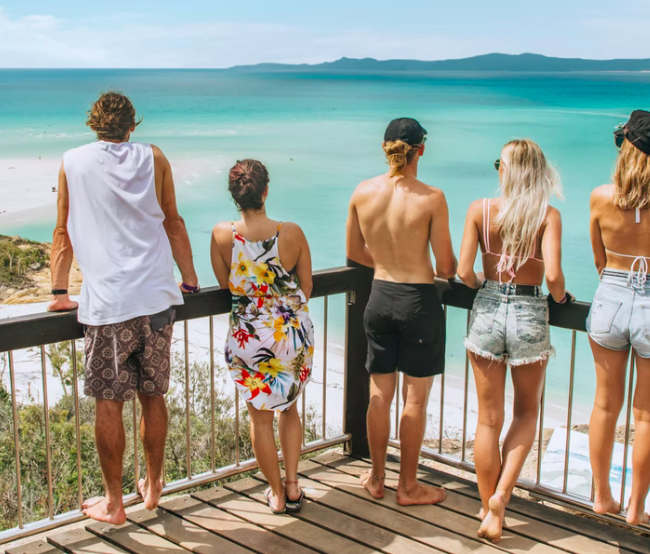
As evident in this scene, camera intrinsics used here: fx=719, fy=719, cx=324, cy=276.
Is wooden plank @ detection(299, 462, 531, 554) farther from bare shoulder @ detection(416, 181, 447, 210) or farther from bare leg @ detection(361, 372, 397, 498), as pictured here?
bare shoulder @ detection(416, 181, 447, 210)

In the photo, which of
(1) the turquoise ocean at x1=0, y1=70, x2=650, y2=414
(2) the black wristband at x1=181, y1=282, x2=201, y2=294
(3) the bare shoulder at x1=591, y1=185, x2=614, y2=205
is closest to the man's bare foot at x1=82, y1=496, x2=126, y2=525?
(2) the black wristband at x1=181, y1=282, x2=201, y2=294

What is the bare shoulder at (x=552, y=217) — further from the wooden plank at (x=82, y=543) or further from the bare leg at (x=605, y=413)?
the wooden plank at (x=82, y=543)

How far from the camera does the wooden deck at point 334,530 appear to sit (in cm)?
298

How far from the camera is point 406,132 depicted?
3029 millimetres

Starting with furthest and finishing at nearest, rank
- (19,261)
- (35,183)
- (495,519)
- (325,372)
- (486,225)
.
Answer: (35,183), (19,261), (325,372), (495,519), (486,225)

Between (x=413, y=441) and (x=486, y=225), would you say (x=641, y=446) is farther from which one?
(x=486, y=225)

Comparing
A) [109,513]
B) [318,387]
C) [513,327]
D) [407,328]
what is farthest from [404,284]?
[318,387]

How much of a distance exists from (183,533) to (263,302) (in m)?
1.06

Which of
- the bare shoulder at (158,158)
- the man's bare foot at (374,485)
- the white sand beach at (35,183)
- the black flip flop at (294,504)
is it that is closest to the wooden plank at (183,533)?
the black flip flop at (294,504)

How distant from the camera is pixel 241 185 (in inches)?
113

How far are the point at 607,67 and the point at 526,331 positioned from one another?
19352 centimetres

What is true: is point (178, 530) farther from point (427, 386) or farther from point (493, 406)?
point (493, 406)

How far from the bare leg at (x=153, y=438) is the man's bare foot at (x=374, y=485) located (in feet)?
3.30

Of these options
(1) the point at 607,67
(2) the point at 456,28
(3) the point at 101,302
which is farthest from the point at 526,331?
(1) the point at 607,67
